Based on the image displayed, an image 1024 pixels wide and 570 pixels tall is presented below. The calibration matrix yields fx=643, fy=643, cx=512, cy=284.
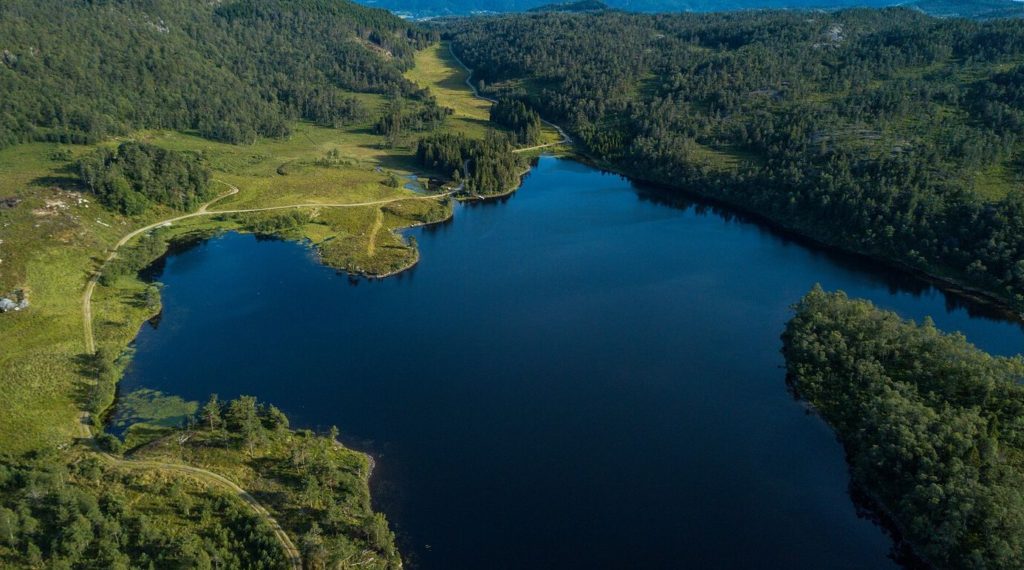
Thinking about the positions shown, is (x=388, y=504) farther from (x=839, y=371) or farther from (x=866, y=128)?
(x=866, y=128)

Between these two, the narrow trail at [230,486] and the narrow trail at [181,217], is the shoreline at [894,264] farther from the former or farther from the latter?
the narrow trail at [230,486]

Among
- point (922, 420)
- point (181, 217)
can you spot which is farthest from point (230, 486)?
point (181, 217)

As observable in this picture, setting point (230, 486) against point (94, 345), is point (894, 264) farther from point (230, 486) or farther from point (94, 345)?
point (94, 345)

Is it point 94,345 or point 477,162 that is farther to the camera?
point 477,162

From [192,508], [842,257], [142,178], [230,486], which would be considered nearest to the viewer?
[192,508]

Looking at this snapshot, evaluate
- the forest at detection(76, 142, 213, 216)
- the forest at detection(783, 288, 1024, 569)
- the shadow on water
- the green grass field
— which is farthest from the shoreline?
the forest at detection(76, 142, 213, 216)

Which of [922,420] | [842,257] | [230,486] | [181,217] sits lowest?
[230,486]

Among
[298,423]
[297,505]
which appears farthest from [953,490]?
[298,423]
